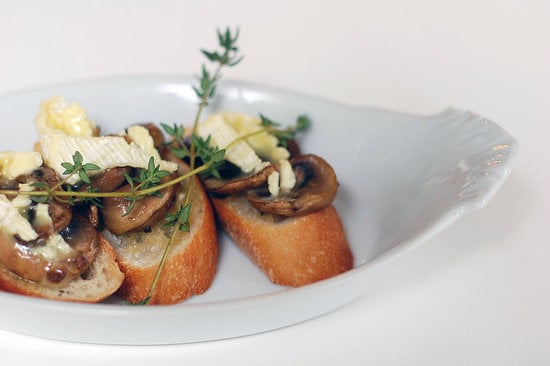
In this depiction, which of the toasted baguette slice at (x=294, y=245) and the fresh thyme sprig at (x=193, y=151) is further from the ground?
the fresh thyme sprig at (x=193, y=151)

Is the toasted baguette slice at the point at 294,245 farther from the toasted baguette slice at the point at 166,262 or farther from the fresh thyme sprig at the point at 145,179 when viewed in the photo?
the fresh thyme sprig at the point at 145,179

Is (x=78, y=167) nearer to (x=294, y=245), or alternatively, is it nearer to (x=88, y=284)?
(x=88, y=284)

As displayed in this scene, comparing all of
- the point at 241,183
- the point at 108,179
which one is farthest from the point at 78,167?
the point at 241,183

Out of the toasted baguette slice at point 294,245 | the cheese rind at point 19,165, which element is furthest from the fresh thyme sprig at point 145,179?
the toasted baguette slice at point 294,245

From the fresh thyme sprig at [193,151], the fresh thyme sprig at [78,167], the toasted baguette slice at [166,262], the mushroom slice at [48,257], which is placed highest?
the fresh thyme sprig at [78,167]

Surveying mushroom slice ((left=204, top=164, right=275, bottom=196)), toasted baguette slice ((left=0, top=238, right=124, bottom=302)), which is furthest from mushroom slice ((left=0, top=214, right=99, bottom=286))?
mushroom slice ((left=204, top=164, right=275, bottom=196))

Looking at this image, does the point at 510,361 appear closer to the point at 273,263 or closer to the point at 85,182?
the point at 273,263
